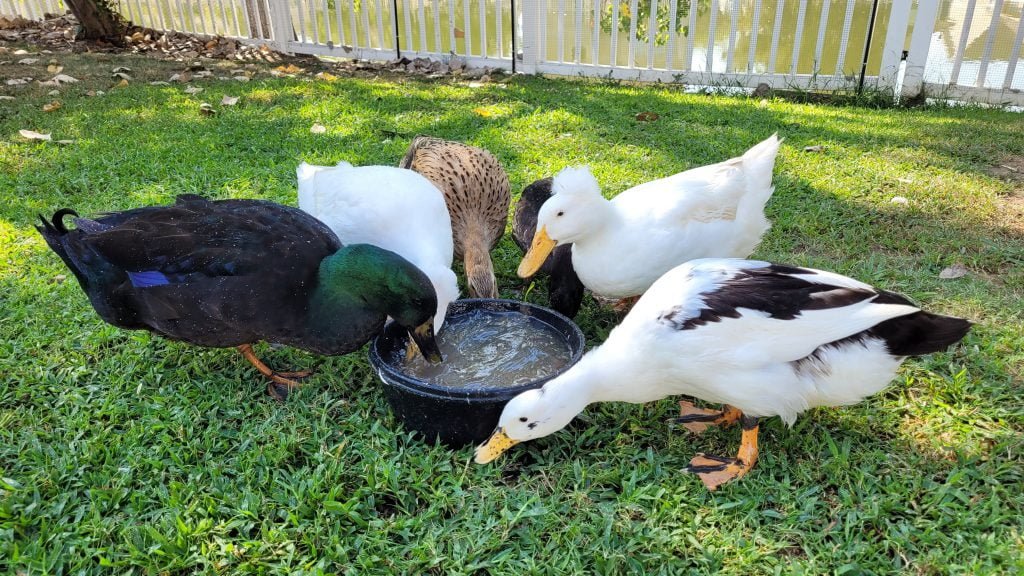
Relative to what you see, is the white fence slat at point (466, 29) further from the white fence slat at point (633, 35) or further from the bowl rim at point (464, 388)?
the bowl rim at point (464, 388)

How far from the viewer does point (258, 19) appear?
9.53m

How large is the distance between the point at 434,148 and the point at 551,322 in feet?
6.67

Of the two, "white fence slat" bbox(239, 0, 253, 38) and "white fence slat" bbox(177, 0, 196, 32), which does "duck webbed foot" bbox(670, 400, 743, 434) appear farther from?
"white fence slat" bbox(177, 0, 196, 32)

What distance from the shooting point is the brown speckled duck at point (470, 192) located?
3.83 m

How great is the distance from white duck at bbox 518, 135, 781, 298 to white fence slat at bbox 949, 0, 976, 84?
5.09 meters

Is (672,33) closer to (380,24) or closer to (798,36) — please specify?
(798,36)

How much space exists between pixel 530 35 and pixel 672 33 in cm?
177

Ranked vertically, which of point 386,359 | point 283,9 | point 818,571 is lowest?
point 818,571

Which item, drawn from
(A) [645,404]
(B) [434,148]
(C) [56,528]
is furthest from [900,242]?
(C) [56,528]

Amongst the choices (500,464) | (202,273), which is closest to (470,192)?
(202,273)

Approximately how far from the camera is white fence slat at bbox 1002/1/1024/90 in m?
6.51

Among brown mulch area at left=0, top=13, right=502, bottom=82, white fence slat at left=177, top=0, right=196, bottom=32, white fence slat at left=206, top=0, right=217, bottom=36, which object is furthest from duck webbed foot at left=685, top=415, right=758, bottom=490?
white fence slat at left=177, top=0, right=196, bottom=32

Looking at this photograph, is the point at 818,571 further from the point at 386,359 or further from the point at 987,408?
the point at 386,359

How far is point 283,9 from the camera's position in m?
9.26
